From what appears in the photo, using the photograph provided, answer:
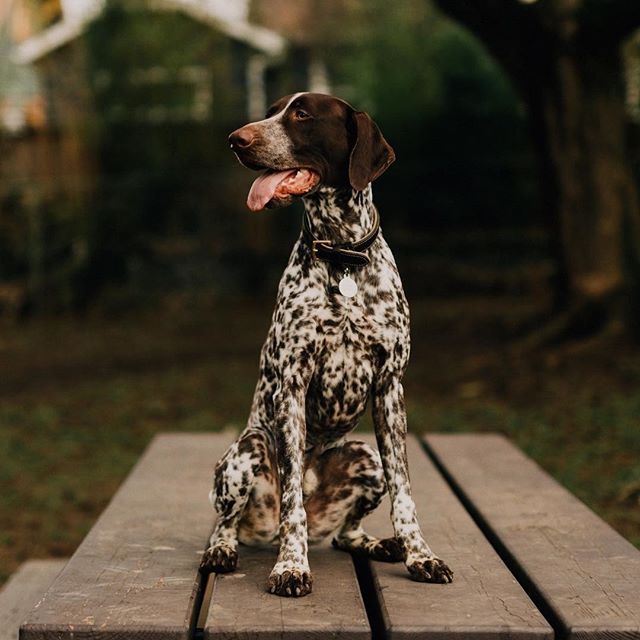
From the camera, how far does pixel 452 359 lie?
385 inches

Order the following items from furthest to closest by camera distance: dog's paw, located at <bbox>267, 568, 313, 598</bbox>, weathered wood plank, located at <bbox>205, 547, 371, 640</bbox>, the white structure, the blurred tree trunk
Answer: the white structure
the blurred tree trunk
dog's paw, located at <bbox>267, 568, 313, 598</bbox>
weathered wood plank, located at <bbox>205, 547, 371, 640</bbox>

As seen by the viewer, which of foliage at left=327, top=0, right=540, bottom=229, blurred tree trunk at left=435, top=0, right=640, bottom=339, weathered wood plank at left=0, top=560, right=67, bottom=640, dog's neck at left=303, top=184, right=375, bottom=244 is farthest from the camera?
foliage at left=327, top=0, right=540, bottom=229

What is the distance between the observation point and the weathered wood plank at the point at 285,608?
239 centimetres

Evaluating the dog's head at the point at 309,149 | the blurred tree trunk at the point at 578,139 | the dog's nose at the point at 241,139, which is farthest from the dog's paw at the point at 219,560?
the blurred tree trunk at the point at 578,139

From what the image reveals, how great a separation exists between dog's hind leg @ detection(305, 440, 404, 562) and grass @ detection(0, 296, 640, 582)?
2.34 m

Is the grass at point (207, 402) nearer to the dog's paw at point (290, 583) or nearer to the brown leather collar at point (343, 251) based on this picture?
the dog's paw at point (290, 583)

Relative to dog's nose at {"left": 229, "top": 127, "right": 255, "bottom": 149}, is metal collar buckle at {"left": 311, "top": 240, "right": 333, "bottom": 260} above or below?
below

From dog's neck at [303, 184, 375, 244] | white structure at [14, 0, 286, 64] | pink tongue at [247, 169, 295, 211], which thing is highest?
white structure at [14, 0, 286, 64]

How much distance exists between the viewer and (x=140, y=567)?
115 inches

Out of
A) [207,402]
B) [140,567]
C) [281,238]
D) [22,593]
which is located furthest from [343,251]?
[281,238]

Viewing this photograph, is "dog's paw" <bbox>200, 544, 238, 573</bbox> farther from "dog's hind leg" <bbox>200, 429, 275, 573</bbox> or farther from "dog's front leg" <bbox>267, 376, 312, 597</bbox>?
"dog's front leg" <bbox>267, 376, 312, 597</bbox>

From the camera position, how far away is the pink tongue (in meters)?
2.77

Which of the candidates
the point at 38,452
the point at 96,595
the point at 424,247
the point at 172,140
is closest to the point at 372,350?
the point at 96,595

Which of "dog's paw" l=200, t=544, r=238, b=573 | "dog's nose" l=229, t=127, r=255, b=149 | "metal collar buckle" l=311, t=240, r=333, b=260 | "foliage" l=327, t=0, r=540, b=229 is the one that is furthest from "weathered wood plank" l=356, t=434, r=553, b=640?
"foliage" l=327, t=0, r=540, b=229
